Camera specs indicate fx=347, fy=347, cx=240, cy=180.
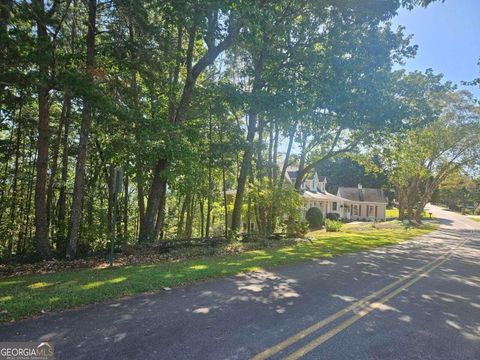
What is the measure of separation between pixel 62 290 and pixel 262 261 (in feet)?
20.0

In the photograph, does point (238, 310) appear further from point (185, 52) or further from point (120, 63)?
point (185, 52)

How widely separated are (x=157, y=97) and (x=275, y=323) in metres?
12.3

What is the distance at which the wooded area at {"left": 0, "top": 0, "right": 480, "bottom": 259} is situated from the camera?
11.1 metres

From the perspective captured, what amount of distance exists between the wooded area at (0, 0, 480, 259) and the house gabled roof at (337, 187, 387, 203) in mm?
39017

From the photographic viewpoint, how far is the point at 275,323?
5297 mm

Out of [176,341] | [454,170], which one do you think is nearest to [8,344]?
[176,341]

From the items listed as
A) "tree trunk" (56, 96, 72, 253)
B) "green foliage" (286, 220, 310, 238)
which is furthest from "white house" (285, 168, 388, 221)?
"tree trunk" (56, 96, 72, 253)

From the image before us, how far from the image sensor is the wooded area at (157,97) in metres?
11.1

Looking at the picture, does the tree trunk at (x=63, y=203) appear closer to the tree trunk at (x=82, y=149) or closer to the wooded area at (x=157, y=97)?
the wooded area at (x=157, y=97)

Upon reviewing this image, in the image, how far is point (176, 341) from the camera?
4.54 m

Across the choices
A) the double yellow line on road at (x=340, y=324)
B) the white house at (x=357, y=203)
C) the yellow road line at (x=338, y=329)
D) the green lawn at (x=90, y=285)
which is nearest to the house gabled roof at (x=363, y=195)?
the white house at (x=357, y=203)

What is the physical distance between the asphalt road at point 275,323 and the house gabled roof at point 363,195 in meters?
52.2

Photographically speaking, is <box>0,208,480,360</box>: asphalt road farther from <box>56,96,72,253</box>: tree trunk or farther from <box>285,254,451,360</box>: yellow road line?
<box>56,96,72,253</box>: tree trunk

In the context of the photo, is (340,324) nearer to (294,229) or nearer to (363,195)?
(294,229)
